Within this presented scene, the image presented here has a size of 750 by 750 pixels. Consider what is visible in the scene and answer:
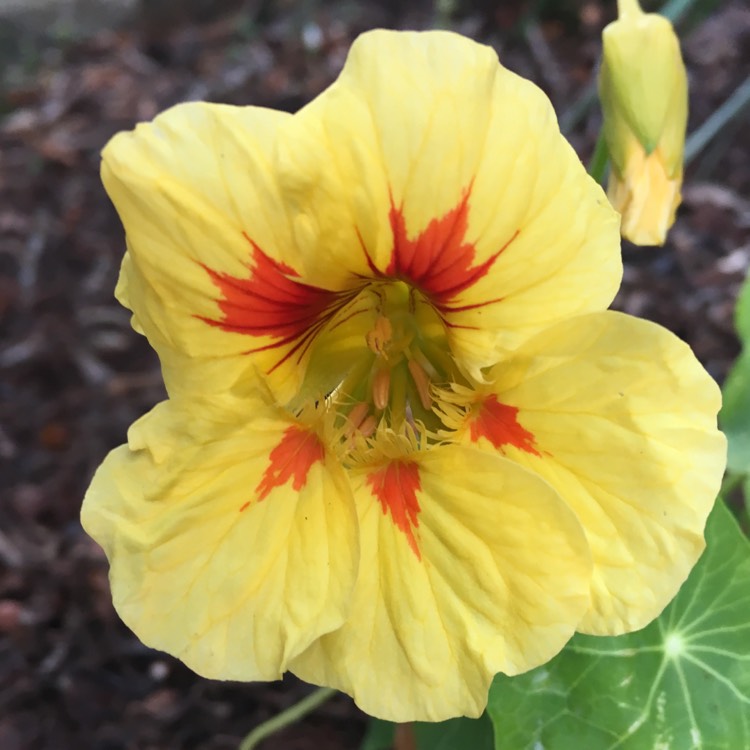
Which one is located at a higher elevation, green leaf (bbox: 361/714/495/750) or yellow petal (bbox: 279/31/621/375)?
yellow petal (bbox: 279/31/621/375)

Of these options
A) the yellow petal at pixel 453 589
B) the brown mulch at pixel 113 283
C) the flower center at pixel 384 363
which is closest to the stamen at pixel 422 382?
the flower center at pixel 384 363

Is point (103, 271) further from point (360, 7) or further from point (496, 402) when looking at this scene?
point (496, 402)

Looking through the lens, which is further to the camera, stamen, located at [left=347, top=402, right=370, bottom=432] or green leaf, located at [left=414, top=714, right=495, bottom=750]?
green leaf, located at [left=414, top=714, right=495, bottom=750]

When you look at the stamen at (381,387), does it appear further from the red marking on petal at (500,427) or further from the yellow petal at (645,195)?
the yellow petal at (645,195)

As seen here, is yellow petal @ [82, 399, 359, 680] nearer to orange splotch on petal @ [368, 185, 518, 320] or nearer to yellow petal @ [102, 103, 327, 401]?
yellow petal @ [102, 103, 327, 401]

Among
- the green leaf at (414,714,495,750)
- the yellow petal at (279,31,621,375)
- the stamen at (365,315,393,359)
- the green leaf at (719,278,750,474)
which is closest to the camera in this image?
the yellow petal at (279,31,621,375)

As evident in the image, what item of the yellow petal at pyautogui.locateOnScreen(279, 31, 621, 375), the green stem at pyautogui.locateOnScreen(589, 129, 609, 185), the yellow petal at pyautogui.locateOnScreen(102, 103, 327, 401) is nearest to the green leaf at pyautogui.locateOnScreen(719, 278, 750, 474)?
the green stem at pyautogui.locateOnScreen(589, 129, 609, 185)

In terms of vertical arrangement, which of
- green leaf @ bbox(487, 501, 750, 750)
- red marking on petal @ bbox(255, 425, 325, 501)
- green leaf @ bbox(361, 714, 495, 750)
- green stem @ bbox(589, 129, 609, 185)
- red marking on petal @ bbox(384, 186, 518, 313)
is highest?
red marking on petal @ bbox(384, 186, 518, 313)
